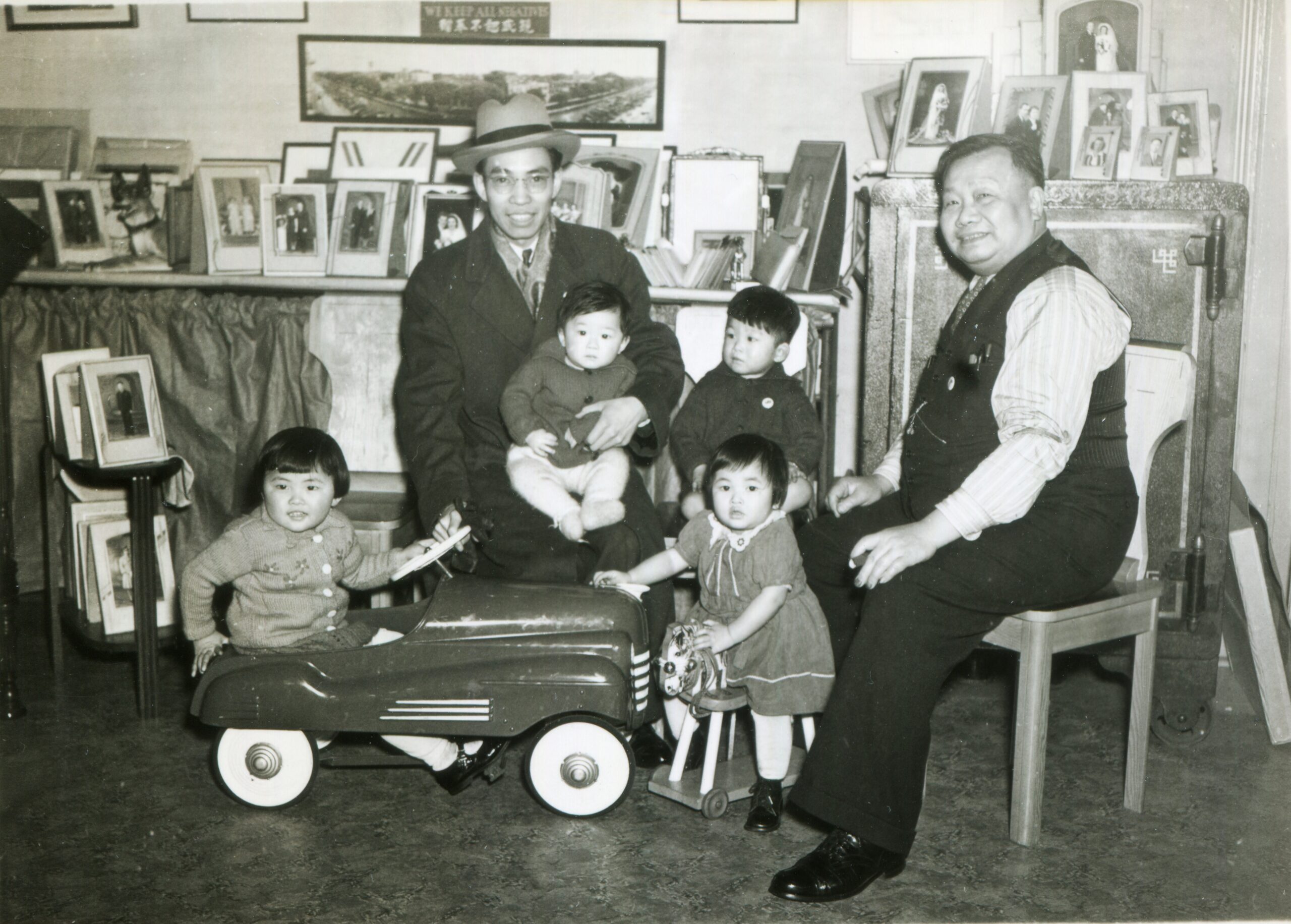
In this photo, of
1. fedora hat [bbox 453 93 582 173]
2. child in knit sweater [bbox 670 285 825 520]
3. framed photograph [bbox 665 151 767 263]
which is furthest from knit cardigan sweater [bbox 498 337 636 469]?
framed photograph [bbox 665 151 767 263]

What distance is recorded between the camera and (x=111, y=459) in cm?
346

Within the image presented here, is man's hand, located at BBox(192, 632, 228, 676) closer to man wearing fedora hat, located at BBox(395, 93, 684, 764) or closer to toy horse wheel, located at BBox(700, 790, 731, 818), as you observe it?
man wearing fedora hat, located at BBox(395, 93, 684, 764)

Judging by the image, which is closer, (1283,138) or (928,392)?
(928,392)

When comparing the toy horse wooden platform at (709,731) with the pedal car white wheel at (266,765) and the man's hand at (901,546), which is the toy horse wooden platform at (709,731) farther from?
the pedal car white wheel at (266,765)

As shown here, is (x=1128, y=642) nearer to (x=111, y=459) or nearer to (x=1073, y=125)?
(x=1073, y=125)

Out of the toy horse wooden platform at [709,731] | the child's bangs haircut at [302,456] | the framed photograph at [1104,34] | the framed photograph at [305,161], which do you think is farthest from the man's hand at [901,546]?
the framed photograph at [305,161]

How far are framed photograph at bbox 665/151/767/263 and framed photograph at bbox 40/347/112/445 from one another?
193 centimetres

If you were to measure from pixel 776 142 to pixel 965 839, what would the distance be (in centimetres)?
259

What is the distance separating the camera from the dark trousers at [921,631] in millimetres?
2371

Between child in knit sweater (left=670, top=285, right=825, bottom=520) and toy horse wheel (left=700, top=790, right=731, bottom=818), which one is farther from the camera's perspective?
child in knit sweater (left=670, top=285, right=825, bottom=520)

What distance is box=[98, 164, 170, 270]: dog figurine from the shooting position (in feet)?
14.0

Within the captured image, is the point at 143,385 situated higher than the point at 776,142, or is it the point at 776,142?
the point at 776,142

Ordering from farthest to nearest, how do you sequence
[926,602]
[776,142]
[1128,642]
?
[776,142]
[1128,642]
[926,602]

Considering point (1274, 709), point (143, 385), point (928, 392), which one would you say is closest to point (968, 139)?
point (928, 392)
